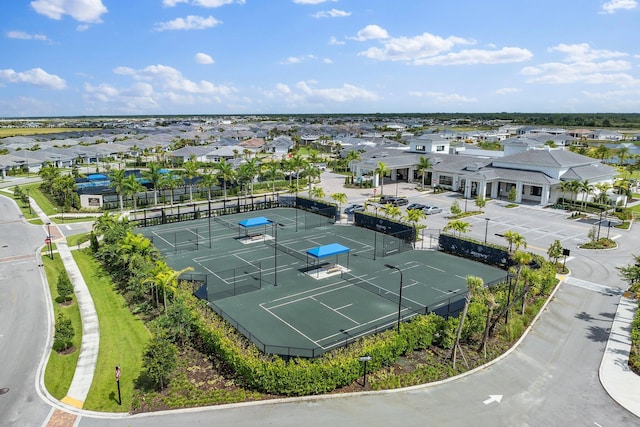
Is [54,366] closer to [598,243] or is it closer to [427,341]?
[427,341]

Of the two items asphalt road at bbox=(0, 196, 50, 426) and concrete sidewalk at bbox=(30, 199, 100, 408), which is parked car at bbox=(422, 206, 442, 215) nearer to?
concrete sidewalk at bbox=(30, 199, 100, 408)

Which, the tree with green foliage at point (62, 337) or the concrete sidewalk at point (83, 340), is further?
the tree with green foliage at point (62, 337)

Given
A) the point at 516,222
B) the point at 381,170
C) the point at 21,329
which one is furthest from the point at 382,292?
the point at 381,170

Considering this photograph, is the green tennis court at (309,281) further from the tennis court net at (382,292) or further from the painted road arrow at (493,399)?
the painted road arrow at (493,399)

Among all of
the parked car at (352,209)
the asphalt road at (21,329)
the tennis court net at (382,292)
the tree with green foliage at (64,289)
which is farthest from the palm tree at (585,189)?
the asphalt road at (21,329)

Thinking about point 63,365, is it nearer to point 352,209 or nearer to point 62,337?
point 62,337

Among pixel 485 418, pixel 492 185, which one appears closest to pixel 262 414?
pixel 485 418

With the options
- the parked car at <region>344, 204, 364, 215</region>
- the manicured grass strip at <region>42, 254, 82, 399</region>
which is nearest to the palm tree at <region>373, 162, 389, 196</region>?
the parked car at <region>344, 204, 364, 215</region>

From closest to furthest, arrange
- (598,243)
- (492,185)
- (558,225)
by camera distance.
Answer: (598,243), (558,225), (492,185)
